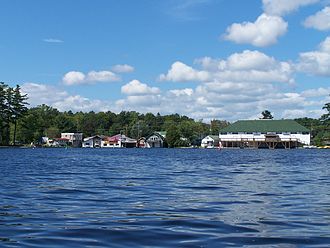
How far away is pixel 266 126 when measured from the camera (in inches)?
6211

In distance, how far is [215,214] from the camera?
1430 centimetres

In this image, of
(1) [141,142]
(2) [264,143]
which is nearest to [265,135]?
(2) [264,143]

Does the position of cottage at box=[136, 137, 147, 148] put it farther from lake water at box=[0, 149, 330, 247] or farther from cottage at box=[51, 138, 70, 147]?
lake water at box=[0, 149, 330, 247]

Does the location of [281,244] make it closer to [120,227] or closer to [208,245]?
[208,245]

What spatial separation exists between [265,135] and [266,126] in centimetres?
464

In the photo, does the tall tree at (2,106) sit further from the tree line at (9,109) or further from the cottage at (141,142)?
the cottage at (141,142)

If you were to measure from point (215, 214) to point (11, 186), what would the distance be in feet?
38.8

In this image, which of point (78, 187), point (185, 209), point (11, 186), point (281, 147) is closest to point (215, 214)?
point (185, 209)

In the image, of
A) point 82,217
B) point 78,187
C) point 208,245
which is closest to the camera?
point 208,245

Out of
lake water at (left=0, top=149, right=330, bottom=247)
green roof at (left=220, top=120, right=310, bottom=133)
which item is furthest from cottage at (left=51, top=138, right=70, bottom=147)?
lake water at (left=0, top=149, right=330, bottom=247)

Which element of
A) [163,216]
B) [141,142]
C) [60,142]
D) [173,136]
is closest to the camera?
[163,216]

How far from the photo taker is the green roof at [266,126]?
6112 inches

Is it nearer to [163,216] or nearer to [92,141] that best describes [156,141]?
[92,141]

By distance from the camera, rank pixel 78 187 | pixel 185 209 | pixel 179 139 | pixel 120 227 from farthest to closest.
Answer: pixel 179 139 → pixel 78 187 → pixel 185 209 → pixel 120 227
